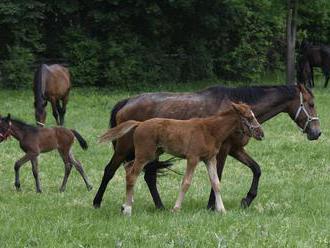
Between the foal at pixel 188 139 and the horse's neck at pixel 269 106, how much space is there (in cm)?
90

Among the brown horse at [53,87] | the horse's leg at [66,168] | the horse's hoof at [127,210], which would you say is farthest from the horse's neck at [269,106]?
the brown horse at [53,87]

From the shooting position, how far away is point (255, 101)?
9211 mm

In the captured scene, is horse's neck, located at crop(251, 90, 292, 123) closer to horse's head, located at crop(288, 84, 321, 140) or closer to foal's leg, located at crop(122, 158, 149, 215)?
horse's head, located at crop(288, 84, 321, 140)

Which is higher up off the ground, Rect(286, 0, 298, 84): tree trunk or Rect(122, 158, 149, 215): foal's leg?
Rect(122, 158, 149, 215): foal's leg

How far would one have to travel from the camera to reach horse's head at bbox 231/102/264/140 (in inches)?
324

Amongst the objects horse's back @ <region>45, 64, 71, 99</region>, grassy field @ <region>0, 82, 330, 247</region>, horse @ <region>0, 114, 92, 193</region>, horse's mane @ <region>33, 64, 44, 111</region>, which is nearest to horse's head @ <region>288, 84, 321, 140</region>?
grassy field @ <region>0, 82, 330, 247</region>

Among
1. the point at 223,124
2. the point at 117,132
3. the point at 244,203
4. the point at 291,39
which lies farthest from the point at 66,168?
the point at 291,39

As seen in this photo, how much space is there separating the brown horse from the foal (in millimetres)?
8425

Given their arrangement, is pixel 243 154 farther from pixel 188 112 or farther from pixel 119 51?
pixel 119 51

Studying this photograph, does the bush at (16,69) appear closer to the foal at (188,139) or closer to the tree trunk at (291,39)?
the tree trunk at (291,39)

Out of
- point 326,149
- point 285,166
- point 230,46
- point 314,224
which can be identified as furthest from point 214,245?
point 230,46

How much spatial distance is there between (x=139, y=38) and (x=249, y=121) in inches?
859

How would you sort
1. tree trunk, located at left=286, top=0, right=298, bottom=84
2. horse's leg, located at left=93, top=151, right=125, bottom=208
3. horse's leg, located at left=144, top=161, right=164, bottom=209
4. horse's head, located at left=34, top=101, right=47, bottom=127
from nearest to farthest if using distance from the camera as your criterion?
horse's leg, located at left=93, top=151, right=125, bottom=208
horse's leg, located at left=144, top=161, right=164, bottom=209
horse's head, located at left=34, top=101, right=47, bottom=127
tree trunk, located at left=286, top=0, right=298, bottom=84

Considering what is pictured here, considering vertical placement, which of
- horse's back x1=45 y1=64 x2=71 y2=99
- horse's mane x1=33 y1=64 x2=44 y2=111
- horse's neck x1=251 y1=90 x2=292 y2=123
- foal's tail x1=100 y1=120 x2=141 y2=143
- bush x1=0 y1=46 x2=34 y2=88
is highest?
horse's neck x1=251 y1=90 x2=292 y2=123
